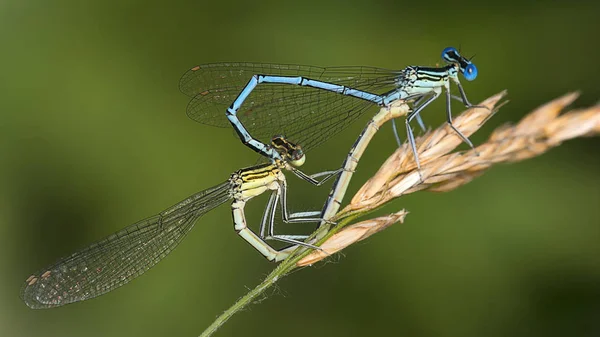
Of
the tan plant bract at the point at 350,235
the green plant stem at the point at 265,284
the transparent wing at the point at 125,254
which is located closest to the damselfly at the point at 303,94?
the transparent wing at the point at 125,254

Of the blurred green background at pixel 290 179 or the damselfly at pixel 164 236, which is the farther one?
the blurred green background at pixel 290 179

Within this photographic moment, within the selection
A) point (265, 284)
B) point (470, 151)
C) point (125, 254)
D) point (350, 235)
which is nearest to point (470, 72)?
point (470, 151)

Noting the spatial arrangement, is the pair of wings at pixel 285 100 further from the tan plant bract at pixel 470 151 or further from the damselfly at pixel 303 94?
the tan plant bract at pixel 470 151

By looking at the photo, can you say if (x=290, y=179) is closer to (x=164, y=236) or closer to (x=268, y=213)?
(x=268, y=213)

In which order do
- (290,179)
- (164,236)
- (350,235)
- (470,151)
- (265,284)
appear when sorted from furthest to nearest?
(290,179)
(164,236)
(350,235)
(470,151)
(265,284)

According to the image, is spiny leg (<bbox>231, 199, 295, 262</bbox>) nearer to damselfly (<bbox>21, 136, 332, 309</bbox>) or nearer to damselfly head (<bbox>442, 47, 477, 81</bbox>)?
damselfly (<bbox>21, 136, 332, 309</bbox>)
